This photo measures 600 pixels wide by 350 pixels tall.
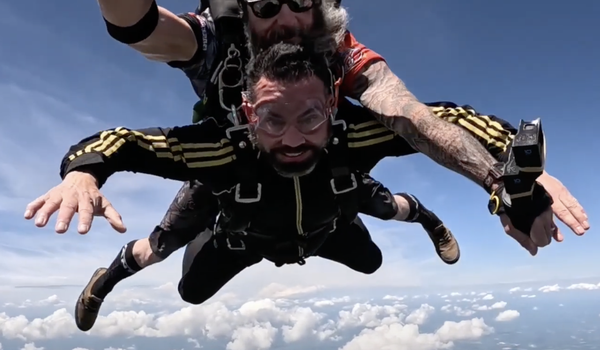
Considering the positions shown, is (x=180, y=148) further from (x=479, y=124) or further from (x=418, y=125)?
(x=479, y=124)

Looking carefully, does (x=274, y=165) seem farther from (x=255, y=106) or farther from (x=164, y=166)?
(x=164, y=166)

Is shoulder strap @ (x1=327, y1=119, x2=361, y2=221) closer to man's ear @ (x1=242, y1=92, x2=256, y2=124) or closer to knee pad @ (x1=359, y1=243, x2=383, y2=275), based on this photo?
man's ear @ (x1=242, y1=92, x2=256, y2=124)

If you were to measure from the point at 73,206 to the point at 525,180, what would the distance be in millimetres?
2118

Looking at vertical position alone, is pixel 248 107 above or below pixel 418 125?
above

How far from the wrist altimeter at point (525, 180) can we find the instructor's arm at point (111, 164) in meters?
1.83

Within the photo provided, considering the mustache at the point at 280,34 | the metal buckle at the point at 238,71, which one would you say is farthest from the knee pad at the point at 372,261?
the mustache at the point at 280,34

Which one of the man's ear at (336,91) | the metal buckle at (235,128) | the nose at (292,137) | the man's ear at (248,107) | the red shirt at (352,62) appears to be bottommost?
the nose at (292,137)

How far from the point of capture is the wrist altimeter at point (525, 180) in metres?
2.14

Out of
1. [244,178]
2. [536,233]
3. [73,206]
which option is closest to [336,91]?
[244,178]

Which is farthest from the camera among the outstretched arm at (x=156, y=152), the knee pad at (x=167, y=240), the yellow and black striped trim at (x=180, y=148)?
the knee pad at (x=167, y=240)

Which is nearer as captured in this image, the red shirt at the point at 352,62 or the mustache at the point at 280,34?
the mustache at the point at 280,34

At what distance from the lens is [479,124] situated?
304 cm

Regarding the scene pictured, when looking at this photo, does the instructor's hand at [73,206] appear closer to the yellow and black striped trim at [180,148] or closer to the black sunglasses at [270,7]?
the yellow and black striped trim at [180,148]

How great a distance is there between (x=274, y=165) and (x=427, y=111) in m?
1.08
